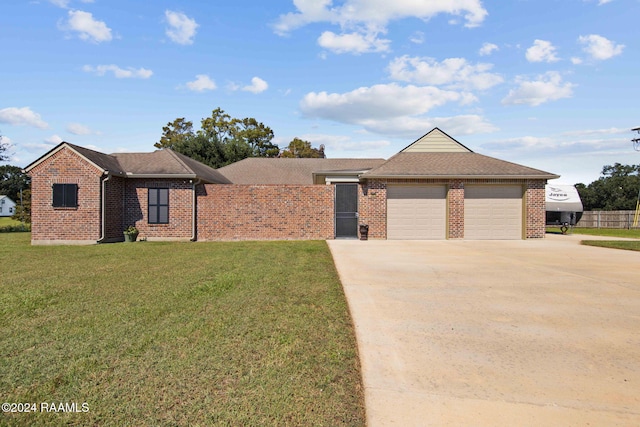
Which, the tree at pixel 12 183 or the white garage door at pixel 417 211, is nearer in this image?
the white garage door at pixel 417 211

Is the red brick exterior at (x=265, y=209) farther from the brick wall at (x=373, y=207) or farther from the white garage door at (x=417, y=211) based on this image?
the white garage door at (x=417, y=211)

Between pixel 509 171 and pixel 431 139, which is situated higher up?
pixel 431 139

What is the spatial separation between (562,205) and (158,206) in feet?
75.8

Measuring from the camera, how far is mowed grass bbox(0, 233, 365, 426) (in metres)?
2.71

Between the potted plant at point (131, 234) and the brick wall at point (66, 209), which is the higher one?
the brick wall at point (66, 209)

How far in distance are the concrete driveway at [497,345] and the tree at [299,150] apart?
136ft

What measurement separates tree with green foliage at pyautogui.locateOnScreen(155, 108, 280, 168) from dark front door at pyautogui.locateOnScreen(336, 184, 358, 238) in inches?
882

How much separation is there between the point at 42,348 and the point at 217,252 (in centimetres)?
786

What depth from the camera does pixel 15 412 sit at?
2.68m

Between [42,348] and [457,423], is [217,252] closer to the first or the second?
[42,348]

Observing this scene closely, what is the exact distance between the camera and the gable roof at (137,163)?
48.7 ft

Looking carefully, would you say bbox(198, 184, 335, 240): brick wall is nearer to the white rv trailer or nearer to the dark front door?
the dark front door

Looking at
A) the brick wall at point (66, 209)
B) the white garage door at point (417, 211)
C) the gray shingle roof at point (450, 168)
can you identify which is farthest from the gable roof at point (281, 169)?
the brick wall at point (66, 209)

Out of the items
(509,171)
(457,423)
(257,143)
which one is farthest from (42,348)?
(257,143)
